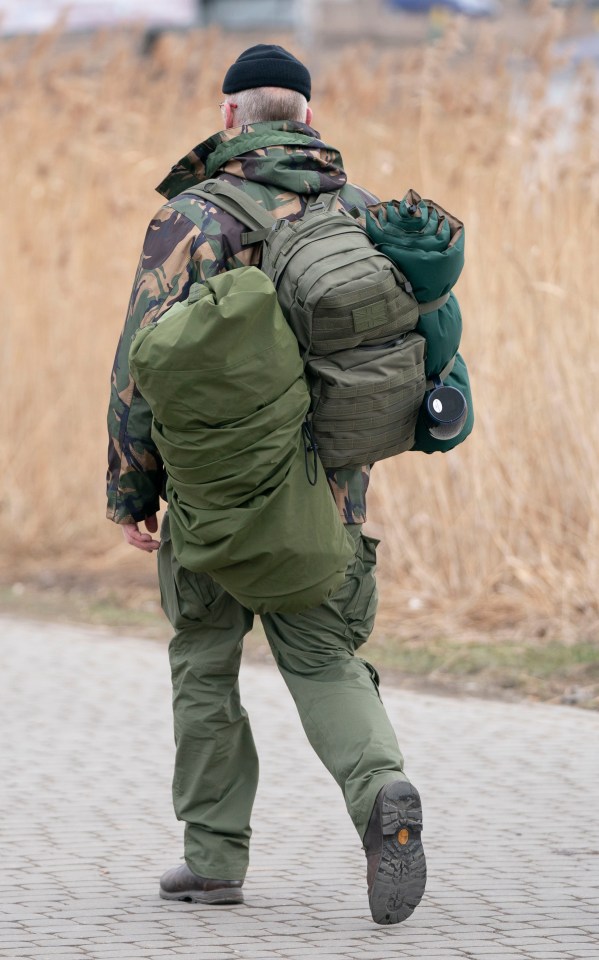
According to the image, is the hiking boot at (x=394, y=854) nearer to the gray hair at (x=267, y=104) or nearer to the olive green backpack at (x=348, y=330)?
the olive green backpack at (x=348, y=330)

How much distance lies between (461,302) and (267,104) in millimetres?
4286

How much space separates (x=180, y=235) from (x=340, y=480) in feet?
2.12

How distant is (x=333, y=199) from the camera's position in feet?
13.3

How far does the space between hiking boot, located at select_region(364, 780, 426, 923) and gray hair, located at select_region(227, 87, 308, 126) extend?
1.52 m

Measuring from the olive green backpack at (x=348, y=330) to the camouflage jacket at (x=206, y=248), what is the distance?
12 centimetres

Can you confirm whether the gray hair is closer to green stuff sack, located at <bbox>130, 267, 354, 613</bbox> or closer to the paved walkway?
green stuff sack, located at <bbox>130, 267, 354, 613</bbox>

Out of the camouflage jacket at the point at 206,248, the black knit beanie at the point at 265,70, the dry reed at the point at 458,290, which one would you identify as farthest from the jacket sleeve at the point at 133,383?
the dry reed at the point at 458,290

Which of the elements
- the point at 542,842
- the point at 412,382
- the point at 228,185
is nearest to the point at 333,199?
the point at 228,185

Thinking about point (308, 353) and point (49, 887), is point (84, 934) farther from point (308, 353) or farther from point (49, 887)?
point (308, 353)

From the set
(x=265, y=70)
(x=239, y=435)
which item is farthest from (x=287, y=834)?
(x=265, y=70)

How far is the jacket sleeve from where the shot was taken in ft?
13.0

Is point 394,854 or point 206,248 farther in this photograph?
point 206,248

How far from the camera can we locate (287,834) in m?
4.90

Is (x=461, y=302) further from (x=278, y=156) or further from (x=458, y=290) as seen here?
(x=278, y=156)
